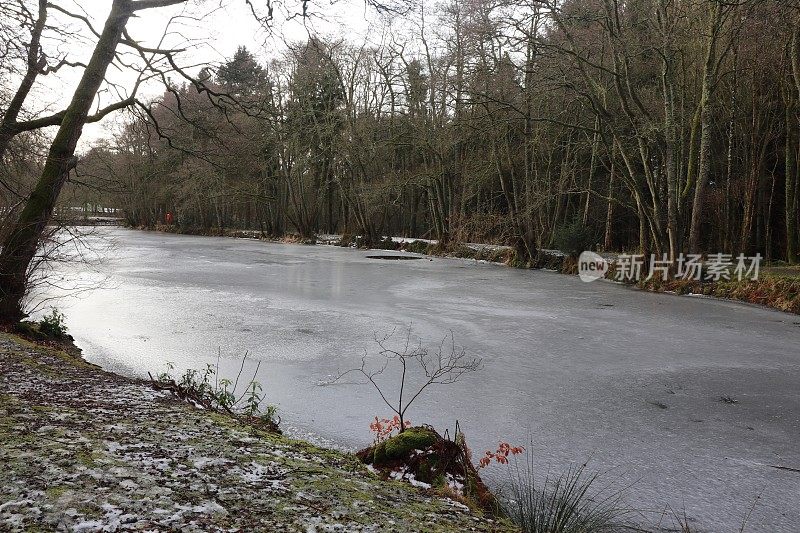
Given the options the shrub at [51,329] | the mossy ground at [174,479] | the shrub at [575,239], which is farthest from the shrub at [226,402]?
the shrub at [575,239]

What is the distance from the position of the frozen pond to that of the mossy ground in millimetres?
1235

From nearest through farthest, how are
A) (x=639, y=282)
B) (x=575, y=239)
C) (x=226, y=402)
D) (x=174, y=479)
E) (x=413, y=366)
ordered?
(x=174, y=479)
(x=226, y=402)
(x=413, y=366)
(x=639, y=282)
(x=575, y=239)

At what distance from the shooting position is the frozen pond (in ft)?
13.4

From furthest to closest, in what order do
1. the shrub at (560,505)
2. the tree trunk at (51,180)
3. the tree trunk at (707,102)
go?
the tree trunk at (707,102), the tree trunk at (51,180), the shrub at (560,505)

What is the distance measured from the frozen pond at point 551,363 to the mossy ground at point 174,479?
1235mm

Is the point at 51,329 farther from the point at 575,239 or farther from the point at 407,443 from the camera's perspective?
the point at 575,239

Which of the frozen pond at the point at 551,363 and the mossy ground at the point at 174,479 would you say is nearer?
the mossy ground at the point at 174,479

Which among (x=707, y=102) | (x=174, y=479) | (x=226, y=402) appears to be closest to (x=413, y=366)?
(x=226, y=402)

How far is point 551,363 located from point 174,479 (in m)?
5.16

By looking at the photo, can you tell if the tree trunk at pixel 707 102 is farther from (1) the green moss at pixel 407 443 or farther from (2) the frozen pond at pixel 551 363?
(1) the green moss at pixel 407 443

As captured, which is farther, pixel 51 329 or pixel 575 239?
pixel 575 239

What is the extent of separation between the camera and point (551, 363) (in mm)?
6914

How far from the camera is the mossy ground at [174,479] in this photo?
2.19 metres

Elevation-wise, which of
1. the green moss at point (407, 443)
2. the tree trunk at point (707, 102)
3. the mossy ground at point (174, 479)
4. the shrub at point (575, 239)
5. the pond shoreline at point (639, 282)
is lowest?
the green moss at point (407, 443)
